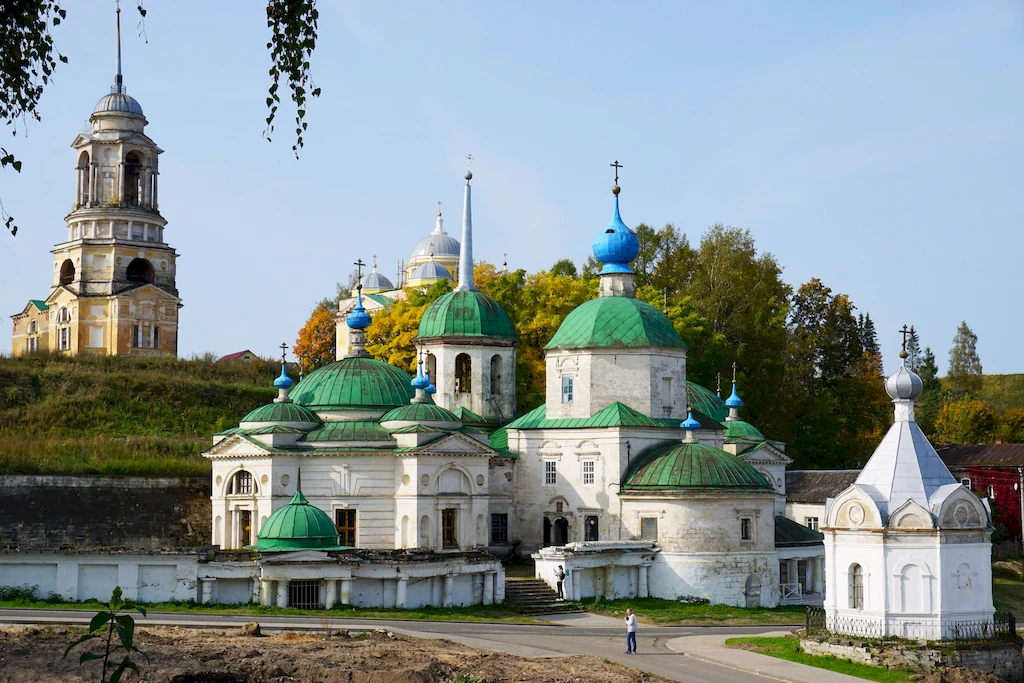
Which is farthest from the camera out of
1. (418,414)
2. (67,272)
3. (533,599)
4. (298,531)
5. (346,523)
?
(67,272)

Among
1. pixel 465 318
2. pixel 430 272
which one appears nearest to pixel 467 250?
pixel 465 318

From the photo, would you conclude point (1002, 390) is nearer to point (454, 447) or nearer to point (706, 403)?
point (706, 403)

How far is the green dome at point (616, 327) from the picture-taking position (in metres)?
44.3

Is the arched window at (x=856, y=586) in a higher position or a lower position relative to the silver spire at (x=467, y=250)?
lower

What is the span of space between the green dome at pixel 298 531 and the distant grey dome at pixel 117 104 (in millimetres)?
28834

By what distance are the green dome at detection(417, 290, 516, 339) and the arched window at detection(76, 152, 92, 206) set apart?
1811cm

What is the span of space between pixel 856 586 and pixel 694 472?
34.5 feet

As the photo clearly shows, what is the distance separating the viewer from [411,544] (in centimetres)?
4000

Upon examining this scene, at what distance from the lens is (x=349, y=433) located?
41.3 meters

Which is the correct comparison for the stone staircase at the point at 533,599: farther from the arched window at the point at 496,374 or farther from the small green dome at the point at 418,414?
A: the arched window at the point at 496,374

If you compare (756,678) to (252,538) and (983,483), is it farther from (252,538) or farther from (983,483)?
(983,483)

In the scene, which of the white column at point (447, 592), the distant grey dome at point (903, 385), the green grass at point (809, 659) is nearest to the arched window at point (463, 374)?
the white column at point (447, 592)

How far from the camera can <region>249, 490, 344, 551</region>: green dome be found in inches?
1350

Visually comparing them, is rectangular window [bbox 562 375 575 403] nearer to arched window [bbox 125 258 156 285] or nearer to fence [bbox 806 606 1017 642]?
fence [bbox 806 606 1017 642]
